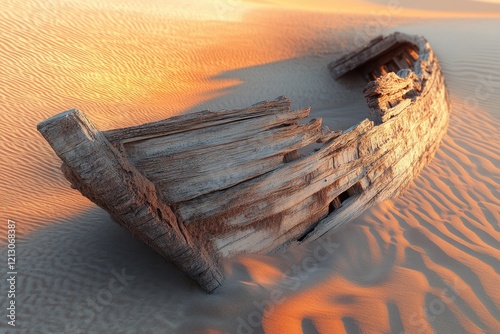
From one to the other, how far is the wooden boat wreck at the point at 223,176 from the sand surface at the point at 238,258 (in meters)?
0.29

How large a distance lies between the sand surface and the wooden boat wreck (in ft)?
0.96

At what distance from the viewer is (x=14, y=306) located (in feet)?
11.6

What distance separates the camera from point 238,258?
12.9ft

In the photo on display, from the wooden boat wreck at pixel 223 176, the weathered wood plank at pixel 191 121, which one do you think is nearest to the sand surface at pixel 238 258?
the wooden boat wreck at pixel 223 176

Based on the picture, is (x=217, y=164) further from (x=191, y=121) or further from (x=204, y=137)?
(x=191, y=121)

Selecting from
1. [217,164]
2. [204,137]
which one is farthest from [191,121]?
[217,164]

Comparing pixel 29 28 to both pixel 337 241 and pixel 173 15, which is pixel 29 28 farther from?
pixel 337 241

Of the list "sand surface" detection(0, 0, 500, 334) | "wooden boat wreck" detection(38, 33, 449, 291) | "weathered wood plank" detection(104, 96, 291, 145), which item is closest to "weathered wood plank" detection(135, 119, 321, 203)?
"wooden boat wreck" detection(38, 33, 449, 291)

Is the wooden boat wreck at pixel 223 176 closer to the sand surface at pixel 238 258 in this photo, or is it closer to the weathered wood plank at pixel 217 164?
the weathered wood plank at pixel 217 164

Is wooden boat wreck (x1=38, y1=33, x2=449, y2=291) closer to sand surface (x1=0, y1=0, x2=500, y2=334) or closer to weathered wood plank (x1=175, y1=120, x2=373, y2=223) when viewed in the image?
weathered wood plank (x1=175, y1=120, x2=373, y2=223)

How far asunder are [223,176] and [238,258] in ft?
2.96

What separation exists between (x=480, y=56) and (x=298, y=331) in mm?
11553

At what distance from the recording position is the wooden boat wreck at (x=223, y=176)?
299cm

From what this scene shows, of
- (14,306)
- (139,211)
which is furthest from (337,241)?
(14,306)
